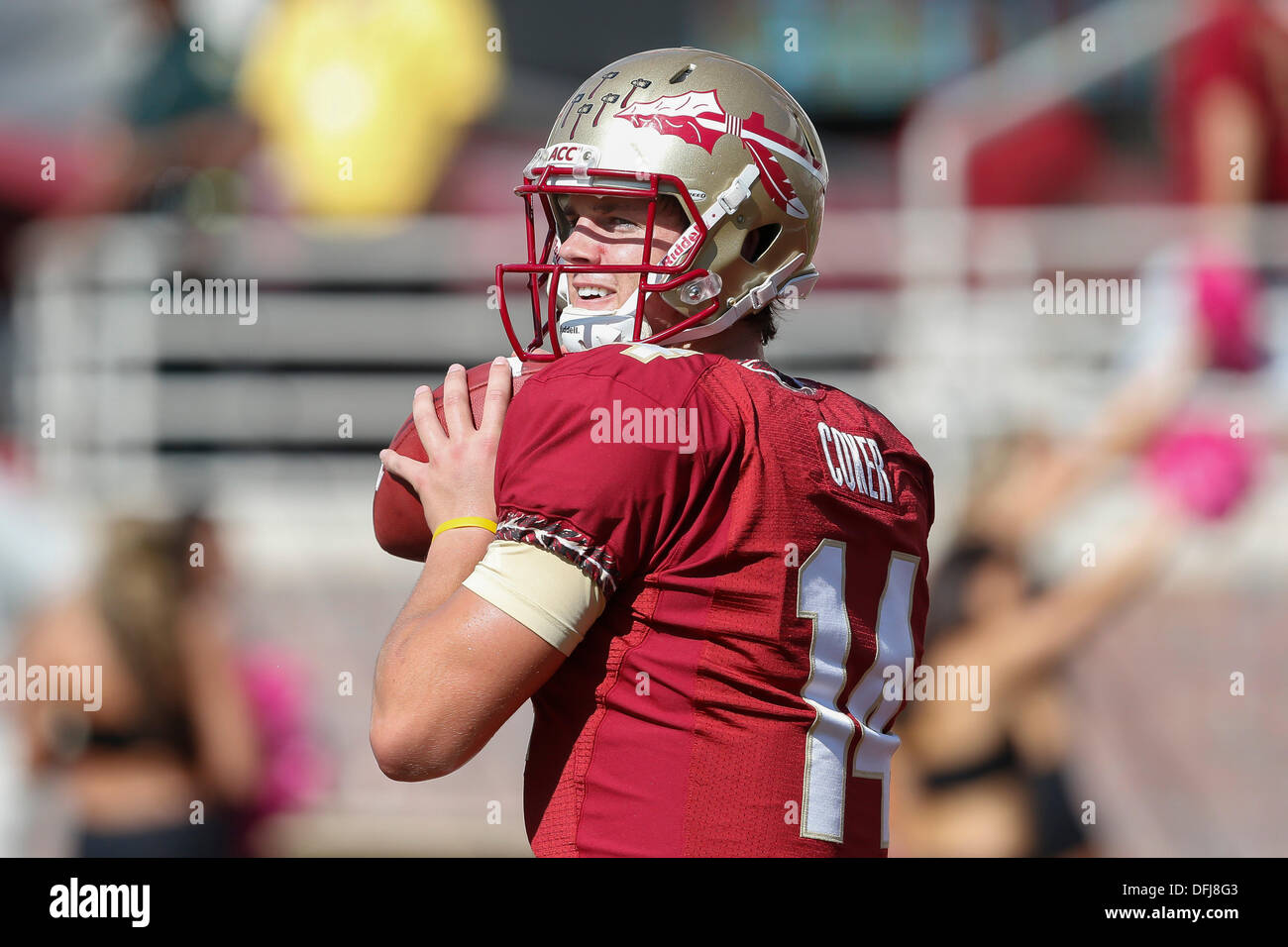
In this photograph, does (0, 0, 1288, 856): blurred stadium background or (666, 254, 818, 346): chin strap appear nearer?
(666, 254, 818, 346): chin strap

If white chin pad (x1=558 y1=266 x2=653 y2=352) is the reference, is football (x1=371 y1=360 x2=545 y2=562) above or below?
below

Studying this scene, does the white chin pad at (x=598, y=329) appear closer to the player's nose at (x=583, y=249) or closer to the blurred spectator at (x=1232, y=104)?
the player's nose at (x=583, y=249)

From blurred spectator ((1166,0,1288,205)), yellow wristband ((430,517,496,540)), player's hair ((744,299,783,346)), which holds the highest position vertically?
blurred spectator ((1166,0,1288,205))

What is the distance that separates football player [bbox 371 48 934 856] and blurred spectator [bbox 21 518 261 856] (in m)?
3.17

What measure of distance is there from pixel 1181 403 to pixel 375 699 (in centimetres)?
660

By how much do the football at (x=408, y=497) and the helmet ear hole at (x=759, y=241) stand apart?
0.35m

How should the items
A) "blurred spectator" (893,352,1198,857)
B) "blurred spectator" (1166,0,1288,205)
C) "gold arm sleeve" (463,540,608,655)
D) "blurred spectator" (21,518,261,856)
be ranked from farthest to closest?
"blurred spectator" (1166,0,1288,205) → "blurred spectator" (21,518,261,856) → "blurred spectator" (893,352,1198,857) → "gold arm sleeve" (463,540,608,655)

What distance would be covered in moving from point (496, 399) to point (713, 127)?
496mm

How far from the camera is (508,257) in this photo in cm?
801

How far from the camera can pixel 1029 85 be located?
8156mm

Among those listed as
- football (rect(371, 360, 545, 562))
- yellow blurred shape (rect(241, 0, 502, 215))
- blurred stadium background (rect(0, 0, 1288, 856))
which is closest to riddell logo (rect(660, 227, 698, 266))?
football (rect(371, 360, 545, 562))

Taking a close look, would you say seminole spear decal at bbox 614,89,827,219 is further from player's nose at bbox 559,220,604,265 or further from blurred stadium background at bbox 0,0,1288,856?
blurred stadium background at bbox 0,0,1288,856

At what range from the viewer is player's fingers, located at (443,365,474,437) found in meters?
1.62
